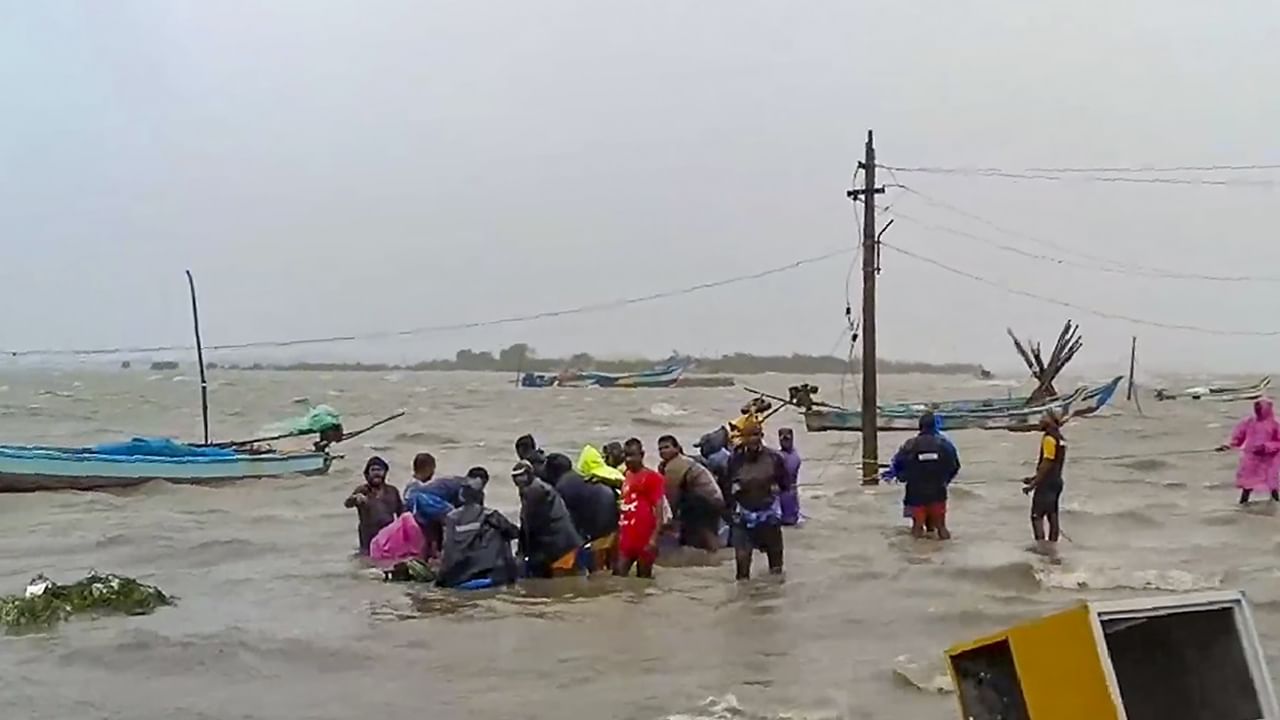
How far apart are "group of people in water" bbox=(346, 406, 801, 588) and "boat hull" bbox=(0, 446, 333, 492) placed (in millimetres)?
12538

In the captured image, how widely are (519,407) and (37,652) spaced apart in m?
60.6

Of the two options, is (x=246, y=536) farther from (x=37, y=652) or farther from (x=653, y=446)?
(x=653, y=446)

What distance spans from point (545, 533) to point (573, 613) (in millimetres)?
940

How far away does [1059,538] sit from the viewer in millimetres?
16109

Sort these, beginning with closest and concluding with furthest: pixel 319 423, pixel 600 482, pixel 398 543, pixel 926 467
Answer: pixel 600 482 → pixel 398 543 → pixel 926 467 → pixel 319 423

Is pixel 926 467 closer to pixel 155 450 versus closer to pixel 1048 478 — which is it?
pixel 1048 478

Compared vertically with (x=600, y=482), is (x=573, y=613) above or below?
below

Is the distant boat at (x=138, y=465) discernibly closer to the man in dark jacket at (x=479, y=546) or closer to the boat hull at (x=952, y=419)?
the man in dark jacket at (x=479, y=546)

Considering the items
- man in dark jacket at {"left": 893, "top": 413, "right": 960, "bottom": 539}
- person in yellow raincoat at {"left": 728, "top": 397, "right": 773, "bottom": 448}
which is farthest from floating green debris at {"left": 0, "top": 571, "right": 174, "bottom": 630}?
man in dark jacket at {"left": 893, "top": 413, "right": 960, "bottom": 539}

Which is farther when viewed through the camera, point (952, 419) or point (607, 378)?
point (607, 378)

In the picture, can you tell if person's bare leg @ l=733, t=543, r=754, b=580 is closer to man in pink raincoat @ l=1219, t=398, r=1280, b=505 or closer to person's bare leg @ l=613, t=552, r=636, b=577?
person's bare leg @ l=613, t=552, r=636, b=577

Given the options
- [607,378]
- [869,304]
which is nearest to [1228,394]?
[607,378]

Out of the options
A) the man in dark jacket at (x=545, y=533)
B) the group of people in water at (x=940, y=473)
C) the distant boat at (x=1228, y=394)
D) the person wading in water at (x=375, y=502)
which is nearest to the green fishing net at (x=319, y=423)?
the person wading in water at (x=375, y=502)

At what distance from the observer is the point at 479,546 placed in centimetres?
1184
